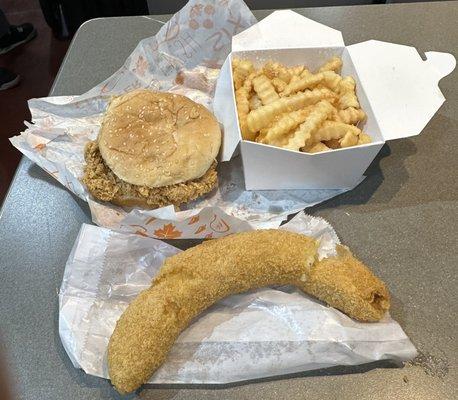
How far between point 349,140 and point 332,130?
0.19ft

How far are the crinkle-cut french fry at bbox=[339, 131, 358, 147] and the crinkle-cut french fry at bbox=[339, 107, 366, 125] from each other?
0.27 feet

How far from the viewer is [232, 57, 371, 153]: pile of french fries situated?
1.35 m

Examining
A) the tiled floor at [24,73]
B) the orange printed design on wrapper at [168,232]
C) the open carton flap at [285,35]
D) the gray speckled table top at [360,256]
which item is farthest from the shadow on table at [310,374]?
the tiled floor at [24,73]

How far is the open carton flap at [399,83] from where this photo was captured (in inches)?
54.2

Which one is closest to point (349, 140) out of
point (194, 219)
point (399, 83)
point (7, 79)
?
point (399, 83)

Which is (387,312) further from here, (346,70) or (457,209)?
(346,70)

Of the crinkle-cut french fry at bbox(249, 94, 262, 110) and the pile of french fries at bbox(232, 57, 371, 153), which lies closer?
the pile of french fries at bbox(232, 57, 371, 153)

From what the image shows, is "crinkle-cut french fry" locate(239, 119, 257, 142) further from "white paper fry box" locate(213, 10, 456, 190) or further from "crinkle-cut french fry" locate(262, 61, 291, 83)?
"crinkle-cut french fry" locate(262, 61, 291, 83)

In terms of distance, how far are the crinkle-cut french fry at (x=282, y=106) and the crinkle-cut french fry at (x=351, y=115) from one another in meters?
0.07

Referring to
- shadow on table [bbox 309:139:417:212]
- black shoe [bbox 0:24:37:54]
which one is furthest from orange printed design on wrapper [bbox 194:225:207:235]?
black shoe [bbox 0:24:37:54]

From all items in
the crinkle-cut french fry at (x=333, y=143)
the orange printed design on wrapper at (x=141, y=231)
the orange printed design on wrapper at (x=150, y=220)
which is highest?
the crinkle-cut french fry at (x=333, y=143)

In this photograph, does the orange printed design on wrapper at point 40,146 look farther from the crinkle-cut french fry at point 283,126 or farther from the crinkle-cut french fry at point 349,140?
the crinkle-cut french fry at point 349,140

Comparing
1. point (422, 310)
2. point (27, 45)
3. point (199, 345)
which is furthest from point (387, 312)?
point (27, 45)

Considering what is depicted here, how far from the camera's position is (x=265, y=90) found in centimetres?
148
